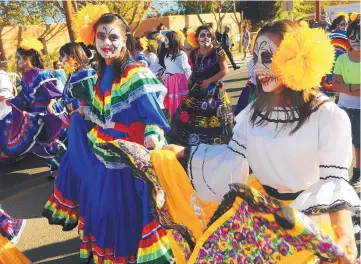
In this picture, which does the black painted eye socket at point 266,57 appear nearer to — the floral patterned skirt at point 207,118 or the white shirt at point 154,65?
the floral patterned skirt at point 207,118

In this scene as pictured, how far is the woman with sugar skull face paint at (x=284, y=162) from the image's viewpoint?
5.11 ft

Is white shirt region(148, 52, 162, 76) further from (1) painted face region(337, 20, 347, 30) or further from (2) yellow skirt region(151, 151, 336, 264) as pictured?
(2) yellow skirt region(151, 151, 336, 264)

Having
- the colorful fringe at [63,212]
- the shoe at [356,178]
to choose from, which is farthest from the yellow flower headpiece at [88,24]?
the shoe at [356,178]

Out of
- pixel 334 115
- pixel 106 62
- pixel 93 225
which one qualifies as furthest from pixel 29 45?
pixel 334 115

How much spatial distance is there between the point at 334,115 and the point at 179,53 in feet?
18.0

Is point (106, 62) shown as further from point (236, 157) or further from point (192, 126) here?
point (192, 126)

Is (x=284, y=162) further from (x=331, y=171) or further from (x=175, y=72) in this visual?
(x=175, y=72)

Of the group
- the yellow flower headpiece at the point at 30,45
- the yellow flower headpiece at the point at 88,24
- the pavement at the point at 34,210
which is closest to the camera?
the yellow flower headpiece at the point at 88,24

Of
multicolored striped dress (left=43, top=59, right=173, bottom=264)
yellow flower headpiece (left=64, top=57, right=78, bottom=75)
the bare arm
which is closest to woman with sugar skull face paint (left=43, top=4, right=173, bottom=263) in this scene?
multicolored striped dress (left=43, top=59, right=173, bottom=264)

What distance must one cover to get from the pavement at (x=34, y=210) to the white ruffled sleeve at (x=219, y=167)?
5.62ft

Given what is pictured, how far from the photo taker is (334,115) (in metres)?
1.72

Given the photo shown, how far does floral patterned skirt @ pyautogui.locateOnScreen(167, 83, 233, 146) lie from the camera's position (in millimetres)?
5332

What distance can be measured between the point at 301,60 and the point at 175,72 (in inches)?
212

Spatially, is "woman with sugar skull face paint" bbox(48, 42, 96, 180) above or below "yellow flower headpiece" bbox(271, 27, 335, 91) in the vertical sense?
below
